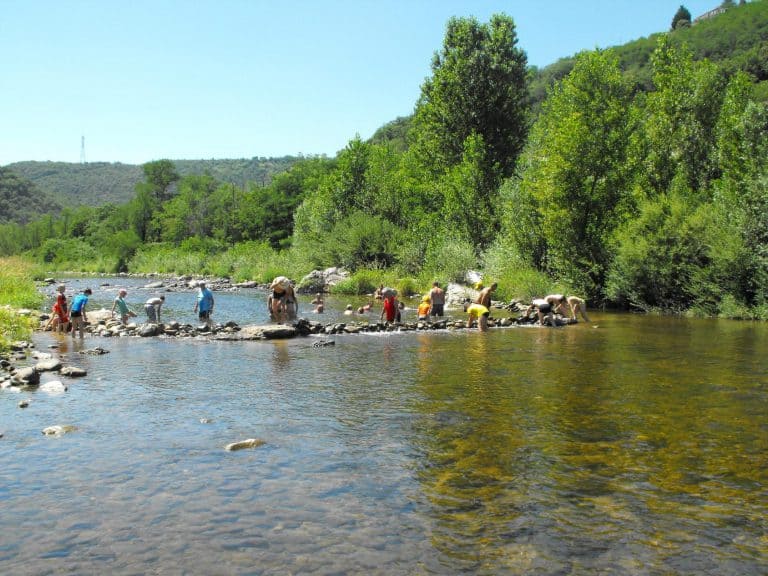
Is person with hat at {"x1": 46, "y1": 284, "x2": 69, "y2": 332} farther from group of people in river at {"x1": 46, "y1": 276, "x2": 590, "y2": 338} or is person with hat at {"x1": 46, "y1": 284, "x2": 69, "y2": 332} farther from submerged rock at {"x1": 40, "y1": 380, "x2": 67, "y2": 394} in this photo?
submerged rock at {"x1": 40, "y1": 380, "x2": 67, "y2": 394}

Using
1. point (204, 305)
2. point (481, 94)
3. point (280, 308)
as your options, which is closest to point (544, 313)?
point (280, 308)

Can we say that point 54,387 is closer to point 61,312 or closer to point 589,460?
point 589,460

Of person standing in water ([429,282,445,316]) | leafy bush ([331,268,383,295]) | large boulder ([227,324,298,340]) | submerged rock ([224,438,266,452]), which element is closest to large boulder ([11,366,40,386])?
submerged rock ([224,438,266,452])

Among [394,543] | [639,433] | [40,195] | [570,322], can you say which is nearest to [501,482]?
[394,543]

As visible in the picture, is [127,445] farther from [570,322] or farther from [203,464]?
[570,322]

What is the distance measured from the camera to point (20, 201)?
17675 centimetres

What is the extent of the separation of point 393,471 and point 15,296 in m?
31.6

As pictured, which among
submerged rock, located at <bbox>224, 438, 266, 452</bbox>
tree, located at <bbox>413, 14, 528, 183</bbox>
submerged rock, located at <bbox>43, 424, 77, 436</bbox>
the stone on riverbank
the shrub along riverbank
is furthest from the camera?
tree, located at <bbox>413, 14, 528, 183</bbox>

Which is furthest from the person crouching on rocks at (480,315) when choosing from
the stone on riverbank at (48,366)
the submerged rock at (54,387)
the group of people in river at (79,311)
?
the submerged rock at (54,387)

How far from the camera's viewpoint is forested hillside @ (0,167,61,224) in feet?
558

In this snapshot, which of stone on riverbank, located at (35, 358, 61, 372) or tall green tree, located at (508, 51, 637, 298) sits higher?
tall green tree, located at (508, 51, 637, 298)

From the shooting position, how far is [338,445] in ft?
32.6

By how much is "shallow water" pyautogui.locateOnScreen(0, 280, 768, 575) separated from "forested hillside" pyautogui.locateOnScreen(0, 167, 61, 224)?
178804 mm

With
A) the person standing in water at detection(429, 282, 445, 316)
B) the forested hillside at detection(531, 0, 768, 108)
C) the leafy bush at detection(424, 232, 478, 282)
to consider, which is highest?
the forested hillside at detection(531, 0, 768, 108)
